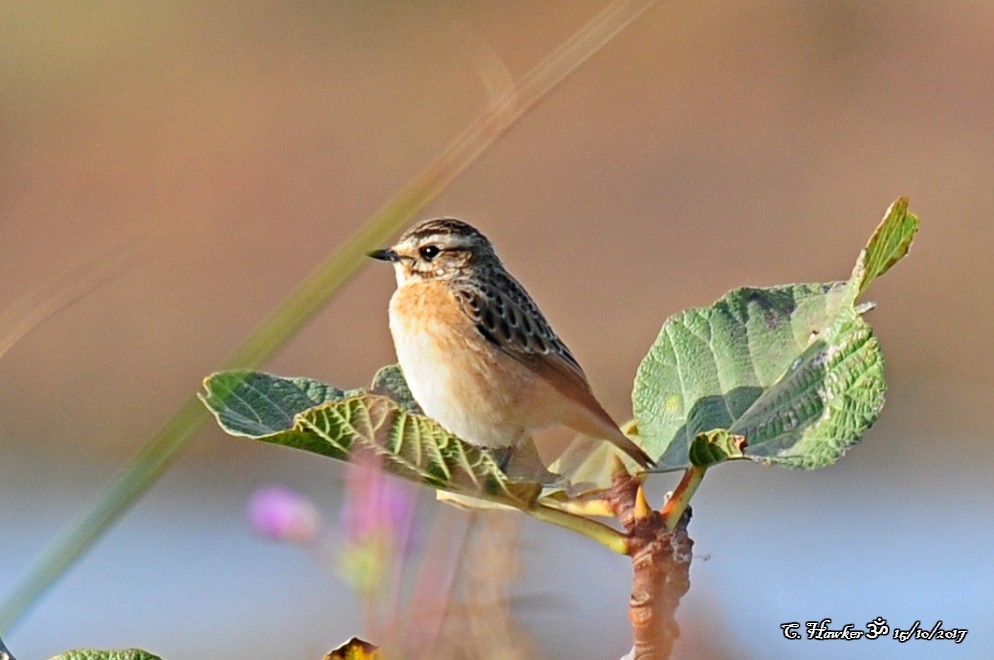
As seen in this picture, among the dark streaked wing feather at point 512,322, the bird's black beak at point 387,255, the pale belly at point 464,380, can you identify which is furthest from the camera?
the bird's black beak at point 387,255

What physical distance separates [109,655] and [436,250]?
1.54 metres

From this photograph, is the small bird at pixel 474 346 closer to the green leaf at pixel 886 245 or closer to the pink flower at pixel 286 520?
the green leaf at pixel 886 245

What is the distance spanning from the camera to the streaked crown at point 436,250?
243cm

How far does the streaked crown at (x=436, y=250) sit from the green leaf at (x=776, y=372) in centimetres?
103

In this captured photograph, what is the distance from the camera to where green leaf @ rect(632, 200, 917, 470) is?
3.70ft

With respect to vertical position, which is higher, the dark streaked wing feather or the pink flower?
the dark streaked wing feather

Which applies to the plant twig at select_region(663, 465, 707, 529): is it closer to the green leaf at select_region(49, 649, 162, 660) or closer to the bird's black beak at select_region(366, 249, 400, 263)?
the green leaf at select_region(49, 649, 162, 660)

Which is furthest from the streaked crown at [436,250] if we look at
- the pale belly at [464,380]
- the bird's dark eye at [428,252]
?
the pale belly at [464,380]

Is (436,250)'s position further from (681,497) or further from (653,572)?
(653,572)

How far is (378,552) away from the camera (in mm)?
840

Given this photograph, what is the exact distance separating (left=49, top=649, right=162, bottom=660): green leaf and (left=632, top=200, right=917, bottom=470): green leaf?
1.38 ft

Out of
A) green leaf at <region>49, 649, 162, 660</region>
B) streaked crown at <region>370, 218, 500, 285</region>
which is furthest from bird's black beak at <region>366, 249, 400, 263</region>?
green leaf at <region>49, 649, 162, 660</region>

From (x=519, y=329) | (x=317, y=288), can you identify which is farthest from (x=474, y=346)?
(x=317, y=288)

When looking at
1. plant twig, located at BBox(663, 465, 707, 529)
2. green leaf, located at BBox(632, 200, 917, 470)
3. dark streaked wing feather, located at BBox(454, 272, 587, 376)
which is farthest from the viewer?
dark streaked wing feather, located at BBox(454, 272, 587, 376)
